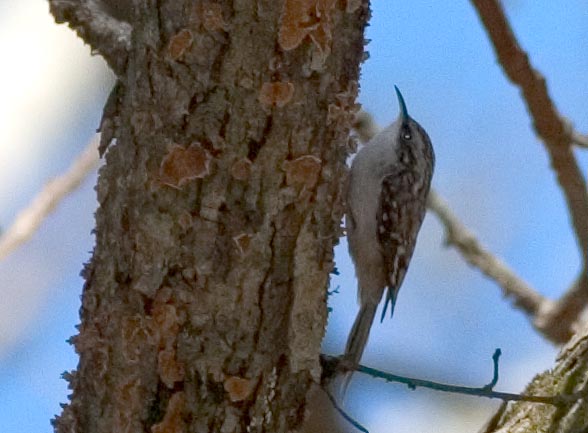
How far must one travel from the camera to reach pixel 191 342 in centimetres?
190

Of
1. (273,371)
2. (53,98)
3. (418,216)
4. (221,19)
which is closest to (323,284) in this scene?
(273,371)

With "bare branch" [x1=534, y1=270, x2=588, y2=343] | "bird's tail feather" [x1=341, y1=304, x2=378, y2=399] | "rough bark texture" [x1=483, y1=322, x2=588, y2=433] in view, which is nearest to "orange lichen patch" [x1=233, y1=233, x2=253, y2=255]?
"rough bark texture" [x1=483, y1=322, x2=588, y2=433]

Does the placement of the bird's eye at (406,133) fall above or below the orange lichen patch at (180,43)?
above

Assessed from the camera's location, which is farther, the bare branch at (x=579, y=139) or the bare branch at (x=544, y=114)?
the bare branch at (x=579, y=139)

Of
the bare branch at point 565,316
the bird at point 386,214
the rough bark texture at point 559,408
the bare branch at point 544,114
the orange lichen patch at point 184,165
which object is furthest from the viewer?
the bare branch at point 565,316

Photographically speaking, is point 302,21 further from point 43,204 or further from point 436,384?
point 43,204

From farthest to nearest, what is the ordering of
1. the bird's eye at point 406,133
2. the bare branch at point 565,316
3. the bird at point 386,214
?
the bare branch at point 565,316
the bird's eye at point 406,133
the bird at point 386,214

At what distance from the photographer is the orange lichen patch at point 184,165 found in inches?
74.3

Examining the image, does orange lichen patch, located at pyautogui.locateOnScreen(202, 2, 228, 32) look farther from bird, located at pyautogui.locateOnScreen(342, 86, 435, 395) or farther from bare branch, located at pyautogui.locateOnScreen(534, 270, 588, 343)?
bare branch, located at pyautogui.locateOnScreen(534, 270, 588, 343)

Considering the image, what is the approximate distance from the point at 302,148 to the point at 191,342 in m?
0.39

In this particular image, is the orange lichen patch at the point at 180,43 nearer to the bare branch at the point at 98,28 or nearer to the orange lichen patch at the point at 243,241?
the bare branch at the point at 98,28

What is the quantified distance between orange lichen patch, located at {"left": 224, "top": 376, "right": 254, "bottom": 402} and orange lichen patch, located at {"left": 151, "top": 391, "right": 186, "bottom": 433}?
8 cm

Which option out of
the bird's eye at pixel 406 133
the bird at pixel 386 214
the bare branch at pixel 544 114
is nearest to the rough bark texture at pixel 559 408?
the bird at pixel 386 214

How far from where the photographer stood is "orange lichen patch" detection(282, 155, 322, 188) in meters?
1.92
